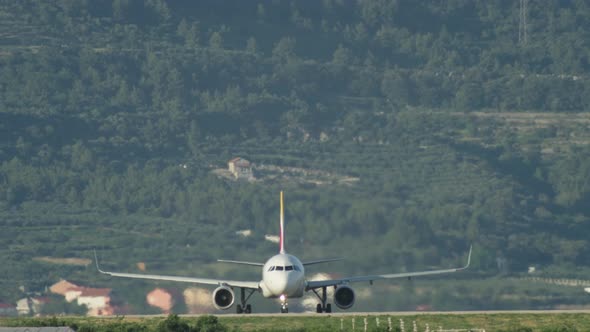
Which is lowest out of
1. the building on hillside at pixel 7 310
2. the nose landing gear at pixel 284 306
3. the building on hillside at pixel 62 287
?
the nose landing gear at pixel 284 306

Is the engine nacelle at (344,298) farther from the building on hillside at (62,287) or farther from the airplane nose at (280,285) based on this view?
the building on hillside at (62,287)

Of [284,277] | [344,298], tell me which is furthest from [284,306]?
[344,298]

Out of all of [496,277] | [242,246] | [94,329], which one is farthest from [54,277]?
[94,329]

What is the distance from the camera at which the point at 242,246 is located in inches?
7028

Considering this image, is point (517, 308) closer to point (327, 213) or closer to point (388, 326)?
point (327, 213)

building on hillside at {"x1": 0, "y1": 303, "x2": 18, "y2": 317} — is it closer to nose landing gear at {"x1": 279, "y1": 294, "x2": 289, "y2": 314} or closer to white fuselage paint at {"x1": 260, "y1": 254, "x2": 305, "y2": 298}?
nose landing gear at {"x1": 279, "y1": 294, "x2": 289, "y2": 314}

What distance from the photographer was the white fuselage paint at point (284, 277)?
100m

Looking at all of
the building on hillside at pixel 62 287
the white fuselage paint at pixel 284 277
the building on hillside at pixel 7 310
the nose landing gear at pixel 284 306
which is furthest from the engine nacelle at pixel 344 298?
the building on hillside at pixel 62 287

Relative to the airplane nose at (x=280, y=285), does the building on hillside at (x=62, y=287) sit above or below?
above

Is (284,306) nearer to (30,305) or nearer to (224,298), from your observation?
(224,298)

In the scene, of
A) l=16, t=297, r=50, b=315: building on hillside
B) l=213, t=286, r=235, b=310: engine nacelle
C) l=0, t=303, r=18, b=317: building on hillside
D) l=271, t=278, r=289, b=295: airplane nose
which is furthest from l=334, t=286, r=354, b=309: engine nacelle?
l=0, t=303, r=18, b=317: building on hillside

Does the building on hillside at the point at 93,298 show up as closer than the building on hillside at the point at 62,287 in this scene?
Yes

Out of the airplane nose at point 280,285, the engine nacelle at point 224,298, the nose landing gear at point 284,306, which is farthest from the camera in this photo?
the engine nacelle at point 224,298

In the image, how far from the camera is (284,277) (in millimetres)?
100375
